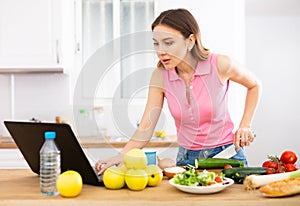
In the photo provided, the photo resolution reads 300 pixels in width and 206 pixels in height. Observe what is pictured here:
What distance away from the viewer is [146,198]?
1.37 metres

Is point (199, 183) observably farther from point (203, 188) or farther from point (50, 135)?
point (50, 135)

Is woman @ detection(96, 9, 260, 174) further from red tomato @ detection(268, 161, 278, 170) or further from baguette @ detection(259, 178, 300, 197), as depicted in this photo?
baguette @ detection(259, 178, 300, 197)

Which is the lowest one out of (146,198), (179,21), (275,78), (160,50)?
(146,198)

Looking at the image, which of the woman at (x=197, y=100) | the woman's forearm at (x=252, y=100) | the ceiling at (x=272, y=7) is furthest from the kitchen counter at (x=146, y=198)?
the ceiling at (x=272, y=7)

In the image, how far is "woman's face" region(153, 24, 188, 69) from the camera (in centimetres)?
169

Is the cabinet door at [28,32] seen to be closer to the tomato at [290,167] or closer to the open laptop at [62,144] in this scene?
the open laptop at [62,144]

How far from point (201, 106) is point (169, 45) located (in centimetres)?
A: 39

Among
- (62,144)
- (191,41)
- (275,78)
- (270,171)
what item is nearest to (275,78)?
(275,78)

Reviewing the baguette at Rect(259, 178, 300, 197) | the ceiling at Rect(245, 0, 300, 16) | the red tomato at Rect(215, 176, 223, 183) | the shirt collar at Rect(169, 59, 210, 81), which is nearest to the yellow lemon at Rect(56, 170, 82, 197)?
the red tomato at Rect(215, 176, 223, 183)

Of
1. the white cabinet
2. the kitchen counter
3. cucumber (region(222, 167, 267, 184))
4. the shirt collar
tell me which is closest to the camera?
the kitchen counter

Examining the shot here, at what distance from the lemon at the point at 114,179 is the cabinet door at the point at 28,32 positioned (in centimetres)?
211

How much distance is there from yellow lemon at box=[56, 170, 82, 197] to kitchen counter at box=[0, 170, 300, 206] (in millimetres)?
19

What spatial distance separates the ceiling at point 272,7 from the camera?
15.4 feet

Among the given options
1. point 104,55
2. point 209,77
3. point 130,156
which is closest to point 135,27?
point 209,77
